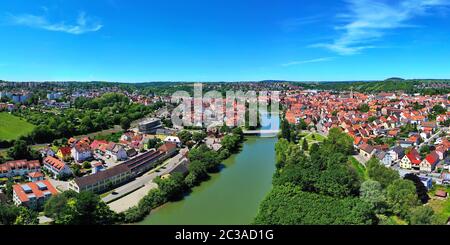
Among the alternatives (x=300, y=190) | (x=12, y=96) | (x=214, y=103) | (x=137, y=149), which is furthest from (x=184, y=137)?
(x=12, y=96)

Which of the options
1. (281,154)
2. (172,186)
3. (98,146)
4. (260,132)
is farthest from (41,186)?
(260,132)

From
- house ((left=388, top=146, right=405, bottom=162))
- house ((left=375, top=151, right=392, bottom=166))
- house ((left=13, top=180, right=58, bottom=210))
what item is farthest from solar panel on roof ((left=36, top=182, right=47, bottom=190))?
house ((left=388, top=146, right=405, bottom=162))

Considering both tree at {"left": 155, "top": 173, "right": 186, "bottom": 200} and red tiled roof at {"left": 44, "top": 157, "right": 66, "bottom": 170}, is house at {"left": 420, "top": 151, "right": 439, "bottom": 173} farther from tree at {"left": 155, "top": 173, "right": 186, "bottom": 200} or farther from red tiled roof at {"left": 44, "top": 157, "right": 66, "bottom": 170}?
red tiled roof at {"left": 44, "top": 157, "right": 66, "bottom": 170}

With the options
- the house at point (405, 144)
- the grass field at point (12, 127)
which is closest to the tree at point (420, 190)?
the house at point (405, 144)

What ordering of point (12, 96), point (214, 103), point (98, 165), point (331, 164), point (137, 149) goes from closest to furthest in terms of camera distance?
point (331, 164) → point (98, 165) → point (137, 149) → point (214, 103) → point (12, 96)

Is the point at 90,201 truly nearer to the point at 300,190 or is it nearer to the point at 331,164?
the point at 300,190

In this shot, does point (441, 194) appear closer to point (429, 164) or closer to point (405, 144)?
point (429, 164)
